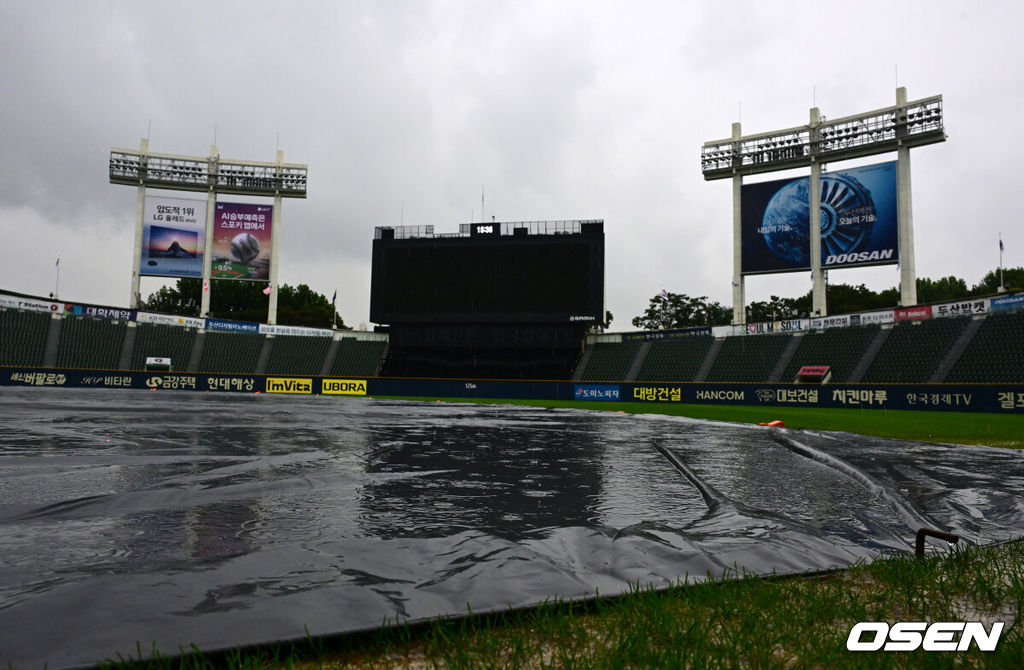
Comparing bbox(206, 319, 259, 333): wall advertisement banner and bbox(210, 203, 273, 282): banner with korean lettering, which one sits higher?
bbox(210, 203, 273, 282): banner with korean lettering

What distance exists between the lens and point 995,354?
29.3m

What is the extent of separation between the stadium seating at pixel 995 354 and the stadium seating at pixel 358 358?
39218 millimetres

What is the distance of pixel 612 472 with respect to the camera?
633cm

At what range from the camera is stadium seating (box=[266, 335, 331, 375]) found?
4738 cm

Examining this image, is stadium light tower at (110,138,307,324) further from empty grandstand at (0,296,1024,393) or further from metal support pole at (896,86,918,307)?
metal support pole at (896,86,918,307)

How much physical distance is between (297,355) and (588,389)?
25669 mm

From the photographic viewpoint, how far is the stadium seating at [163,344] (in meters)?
44.0

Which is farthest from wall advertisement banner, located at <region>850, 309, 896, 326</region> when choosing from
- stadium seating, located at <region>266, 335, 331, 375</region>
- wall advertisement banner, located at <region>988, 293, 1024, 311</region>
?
stadium seating, located at <region>266, 335, 331, 375</region>

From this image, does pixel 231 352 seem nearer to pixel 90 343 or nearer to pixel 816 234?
pixel 90 343

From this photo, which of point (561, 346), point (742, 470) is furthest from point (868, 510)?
point (561, 346)

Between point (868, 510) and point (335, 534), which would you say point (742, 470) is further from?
point (335, 534)

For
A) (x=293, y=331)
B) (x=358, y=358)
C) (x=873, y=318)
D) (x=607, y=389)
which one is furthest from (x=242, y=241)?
(x=873, y=318)

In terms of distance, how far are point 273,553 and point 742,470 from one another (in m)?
5.33

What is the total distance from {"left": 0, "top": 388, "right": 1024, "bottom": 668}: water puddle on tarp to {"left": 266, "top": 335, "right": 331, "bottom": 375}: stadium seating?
41.2 metres
